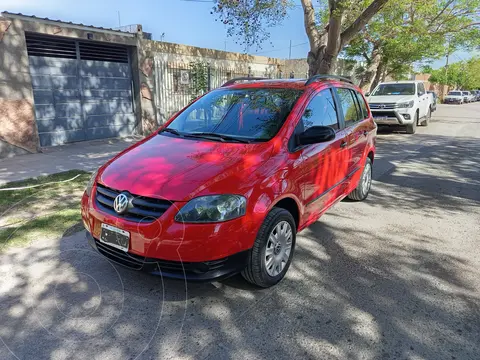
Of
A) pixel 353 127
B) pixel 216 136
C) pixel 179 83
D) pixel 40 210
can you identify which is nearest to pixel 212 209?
pixel 216 136

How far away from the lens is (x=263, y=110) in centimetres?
381

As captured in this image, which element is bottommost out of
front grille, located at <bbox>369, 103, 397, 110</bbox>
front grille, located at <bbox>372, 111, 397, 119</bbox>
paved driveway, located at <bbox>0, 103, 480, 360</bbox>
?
paved driveway, located at <bbox>0, 103, 480, 360</bbox>

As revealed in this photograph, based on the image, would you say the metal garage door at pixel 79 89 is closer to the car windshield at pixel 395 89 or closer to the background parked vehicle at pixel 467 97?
the car windshield at pixel 395 89

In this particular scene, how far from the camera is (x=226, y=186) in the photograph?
2799mm

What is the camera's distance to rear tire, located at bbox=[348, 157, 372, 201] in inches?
215

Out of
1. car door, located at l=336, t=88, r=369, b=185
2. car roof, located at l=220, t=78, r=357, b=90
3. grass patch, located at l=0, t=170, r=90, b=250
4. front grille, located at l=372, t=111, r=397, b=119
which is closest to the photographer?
car roof, located at l=220, t=78, r=357, b=90

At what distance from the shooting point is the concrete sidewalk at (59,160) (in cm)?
709

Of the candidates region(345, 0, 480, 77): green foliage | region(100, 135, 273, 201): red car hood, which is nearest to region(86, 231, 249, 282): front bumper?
region(100, 135, 273, 201): red car hood

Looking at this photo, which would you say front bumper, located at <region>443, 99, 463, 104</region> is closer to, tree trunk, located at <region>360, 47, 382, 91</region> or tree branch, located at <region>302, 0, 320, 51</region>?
tree trunk, located at <region>360, 47, 382, 91</region>

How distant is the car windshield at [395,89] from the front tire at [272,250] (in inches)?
500

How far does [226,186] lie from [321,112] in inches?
71.5

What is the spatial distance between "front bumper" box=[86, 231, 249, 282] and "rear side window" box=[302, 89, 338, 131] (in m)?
1.59

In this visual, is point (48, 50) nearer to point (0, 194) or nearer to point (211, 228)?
point (0, 194)

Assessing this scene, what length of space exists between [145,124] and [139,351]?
9923 millimetres
